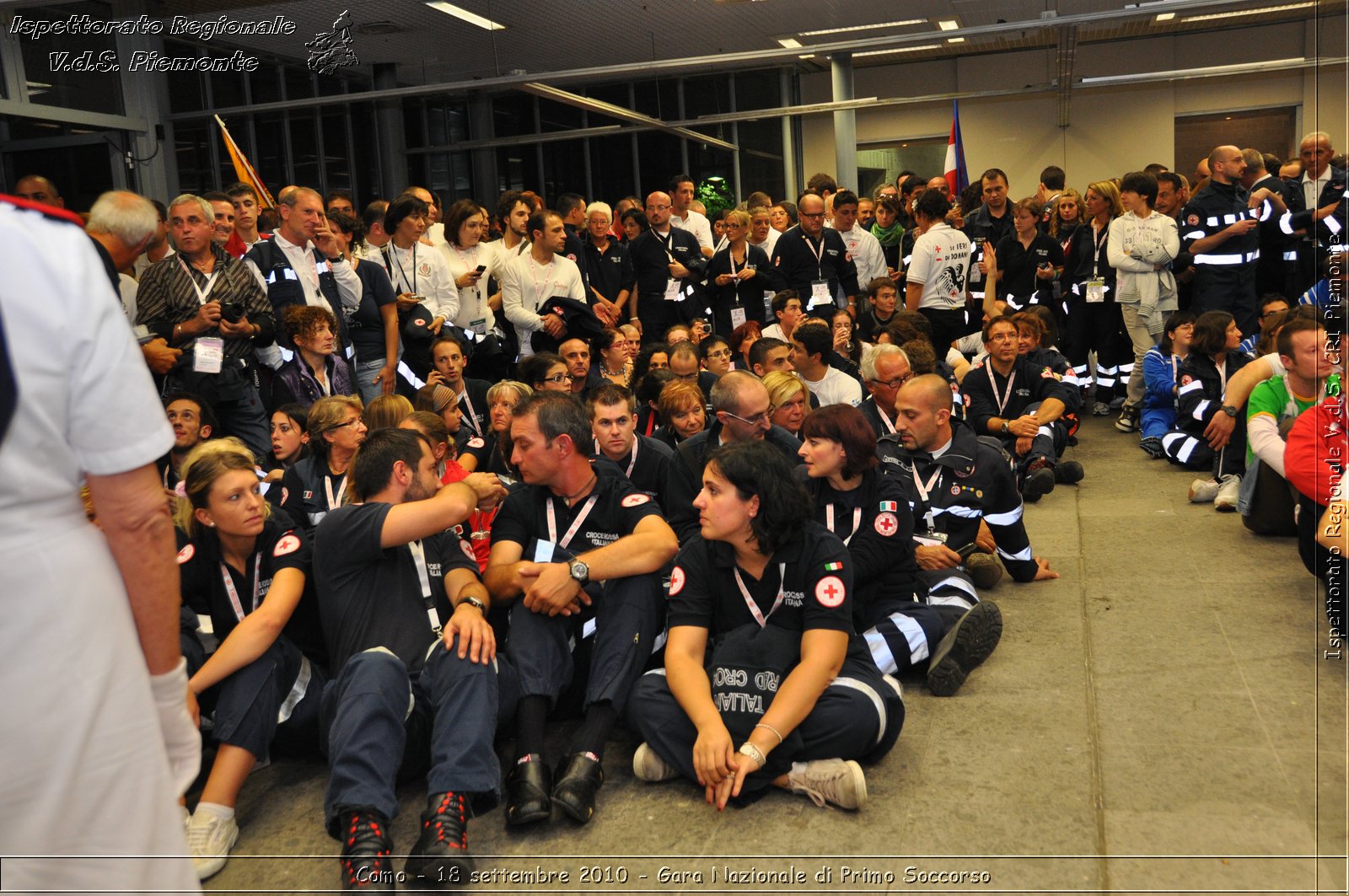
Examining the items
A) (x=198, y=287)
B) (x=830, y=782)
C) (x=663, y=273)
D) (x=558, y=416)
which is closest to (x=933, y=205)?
(x=663, y=273)

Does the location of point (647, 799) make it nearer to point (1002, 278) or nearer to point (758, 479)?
point (758, 479)

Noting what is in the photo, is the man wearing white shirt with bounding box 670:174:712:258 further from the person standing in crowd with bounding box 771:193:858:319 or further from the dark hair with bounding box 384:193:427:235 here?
the dark hair with bounding box 384:193:427:235

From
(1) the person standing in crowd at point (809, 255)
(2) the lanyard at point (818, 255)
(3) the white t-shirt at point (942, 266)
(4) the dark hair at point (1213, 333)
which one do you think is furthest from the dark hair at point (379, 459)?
(3) the white t-shirt at point (942, 266)

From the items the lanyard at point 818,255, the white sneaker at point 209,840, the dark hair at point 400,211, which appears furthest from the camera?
the lanyard at point 818,255

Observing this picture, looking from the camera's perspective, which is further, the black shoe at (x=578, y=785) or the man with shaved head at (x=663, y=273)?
the man with shaved head at (x=663, y=273)

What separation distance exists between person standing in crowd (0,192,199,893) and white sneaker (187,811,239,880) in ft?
4.57

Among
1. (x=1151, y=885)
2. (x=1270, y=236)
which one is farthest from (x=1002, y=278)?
(x=1151, y=885)

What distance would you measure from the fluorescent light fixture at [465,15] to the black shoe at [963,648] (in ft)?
25.6

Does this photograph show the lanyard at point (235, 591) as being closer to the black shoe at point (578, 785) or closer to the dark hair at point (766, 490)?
the black shoe at point (578, 785)

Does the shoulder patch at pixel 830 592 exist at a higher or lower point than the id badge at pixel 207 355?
lower

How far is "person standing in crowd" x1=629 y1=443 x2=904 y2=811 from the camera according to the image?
10.2ft

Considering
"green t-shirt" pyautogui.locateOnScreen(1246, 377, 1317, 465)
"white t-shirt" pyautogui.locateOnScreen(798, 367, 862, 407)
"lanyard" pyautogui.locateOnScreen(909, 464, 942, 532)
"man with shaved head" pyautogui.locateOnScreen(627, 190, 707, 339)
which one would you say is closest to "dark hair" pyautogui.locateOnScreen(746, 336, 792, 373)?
"white t-shirt" pyautogui.locateOnScreen(798, 367, 862, 407)

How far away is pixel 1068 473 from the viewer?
7.02 metres

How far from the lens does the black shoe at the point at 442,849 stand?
2.79 metres
